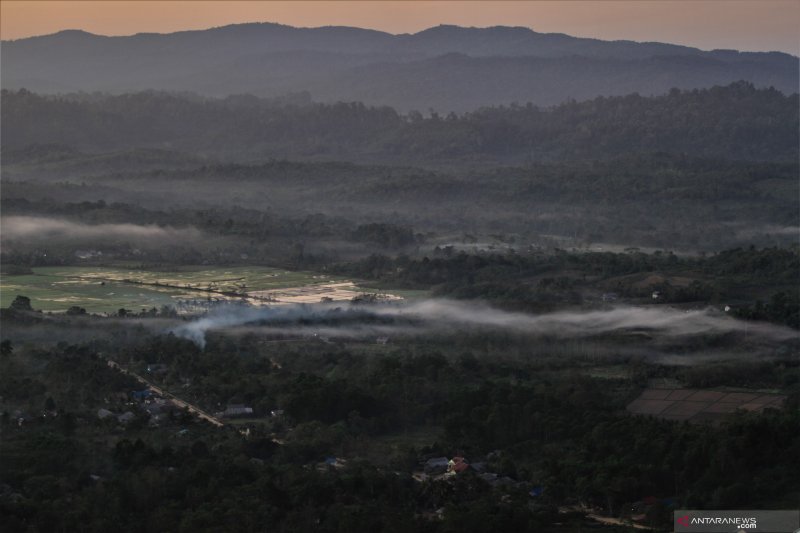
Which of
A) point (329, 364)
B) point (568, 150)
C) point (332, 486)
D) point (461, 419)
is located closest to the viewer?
point (332, 486)

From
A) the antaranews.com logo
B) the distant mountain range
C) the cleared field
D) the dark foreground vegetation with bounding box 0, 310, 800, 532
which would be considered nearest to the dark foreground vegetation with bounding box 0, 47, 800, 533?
the dark foreground vegetation with bounding box 0, 310, 800, 532

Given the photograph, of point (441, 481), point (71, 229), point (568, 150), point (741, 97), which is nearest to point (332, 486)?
point (441, 481)

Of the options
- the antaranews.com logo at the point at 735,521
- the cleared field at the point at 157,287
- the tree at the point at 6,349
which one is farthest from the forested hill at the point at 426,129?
the antaranews.com logo at the point at 735,521

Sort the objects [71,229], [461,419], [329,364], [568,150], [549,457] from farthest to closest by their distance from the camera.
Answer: [568,150] → [71,229] → [329,364] → [461,419] → [549,457]

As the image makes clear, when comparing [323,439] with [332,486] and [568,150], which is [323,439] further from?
[568,150]

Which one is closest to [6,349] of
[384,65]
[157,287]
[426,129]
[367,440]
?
[367,440]
